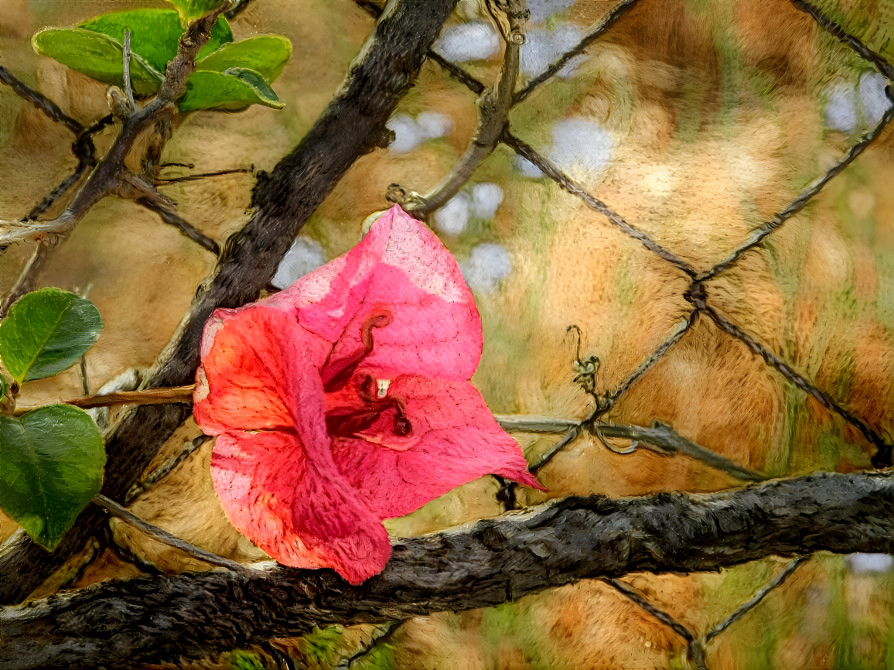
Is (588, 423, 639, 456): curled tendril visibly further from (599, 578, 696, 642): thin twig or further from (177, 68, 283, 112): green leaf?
(177, 68, 283, 112): green leaf

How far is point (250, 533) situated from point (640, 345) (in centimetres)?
23

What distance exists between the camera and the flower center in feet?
1.04

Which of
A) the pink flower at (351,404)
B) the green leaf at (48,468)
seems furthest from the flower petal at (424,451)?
the green leaf at (48,468)

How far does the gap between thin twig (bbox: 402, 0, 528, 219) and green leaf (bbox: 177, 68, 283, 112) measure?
0.10 meters

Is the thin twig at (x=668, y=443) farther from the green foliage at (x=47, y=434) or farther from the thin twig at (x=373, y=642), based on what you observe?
the green foliage at (x=47, y=434)

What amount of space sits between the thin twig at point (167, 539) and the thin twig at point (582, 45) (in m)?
0.29

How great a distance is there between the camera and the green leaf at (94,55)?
341mm

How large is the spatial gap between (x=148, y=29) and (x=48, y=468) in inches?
8.2

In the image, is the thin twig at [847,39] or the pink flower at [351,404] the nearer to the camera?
the pink flower at [351,404]

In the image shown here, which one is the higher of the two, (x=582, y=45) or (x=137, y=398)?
(x=582, y=45)

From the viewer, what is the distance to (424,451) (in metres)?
0.34

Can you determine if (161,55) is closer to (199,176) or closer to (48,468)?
(199,176)

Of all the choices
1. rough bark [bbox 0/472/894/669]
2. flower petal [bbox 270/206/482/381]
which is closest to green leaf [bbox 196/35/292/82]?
flower petal [bbox 270/206/482/381]

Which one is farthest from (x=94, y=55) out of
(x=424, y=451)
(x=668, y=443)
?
(x=668, y=443)
